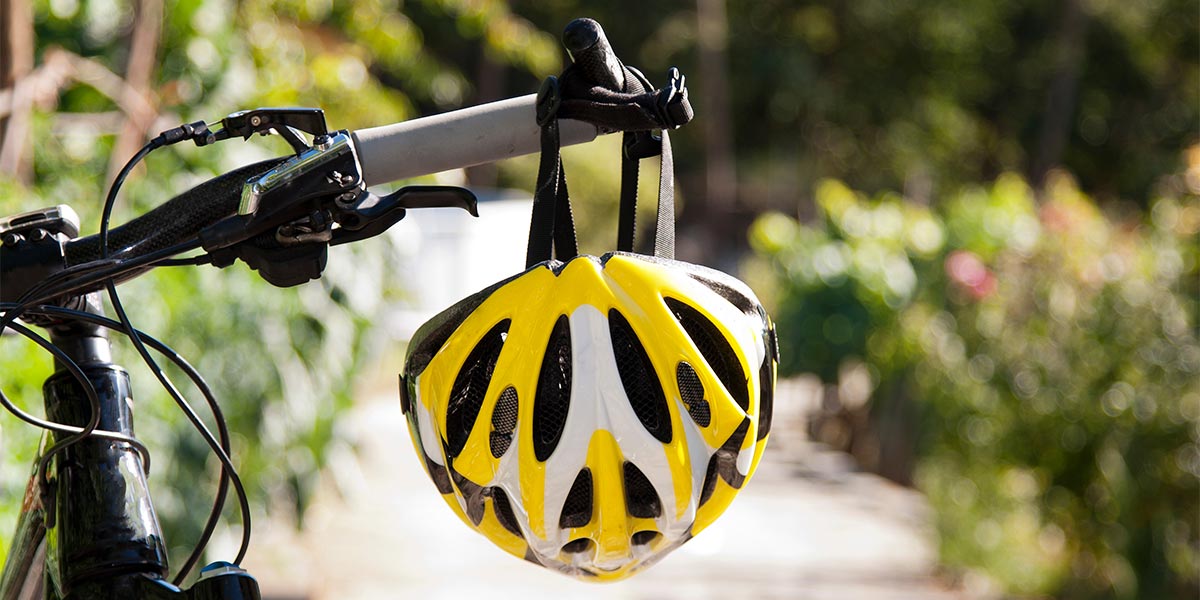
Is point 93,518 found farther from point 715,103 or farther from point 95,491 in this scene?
point 715,103

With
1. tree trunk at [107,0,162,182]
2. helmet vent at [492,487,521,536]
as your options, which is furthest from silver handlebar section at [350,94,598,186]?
tree trunk at [107,0,162,182]

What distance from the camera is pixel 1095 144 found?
34.5 m

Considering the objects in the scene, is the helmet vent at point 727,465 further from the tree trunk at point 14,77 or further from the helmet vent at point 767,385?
the tree trunk at point 14,77

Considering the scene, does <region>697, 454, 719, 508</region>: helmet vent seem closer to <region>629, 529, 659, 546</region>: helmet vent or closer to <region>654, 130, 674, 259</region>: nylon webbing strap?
<region>629, 529, 659, 546</region>: helmet vent

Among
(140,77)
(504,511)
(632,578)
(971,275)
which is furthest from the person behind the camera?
(971,275)

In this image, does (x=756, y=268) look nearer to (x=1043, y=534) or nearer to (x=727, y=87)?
(x=1043, y=534)

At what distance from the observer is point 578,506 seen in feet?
4.16

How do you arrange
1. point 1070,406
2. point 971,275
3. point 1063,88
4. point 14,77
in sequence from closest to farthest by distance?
1. point 14,77
2. point 1070,406
3. point 971,275
4. point 1063,88

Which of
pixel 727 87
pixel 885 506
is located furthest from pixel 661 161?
pixel 727 87

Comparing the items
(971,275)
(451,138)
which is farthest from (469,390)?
(971,275)

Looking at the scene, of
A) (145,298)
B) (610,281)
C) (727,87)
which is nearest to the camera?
(610,281)

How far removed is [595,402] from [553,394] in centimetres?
7

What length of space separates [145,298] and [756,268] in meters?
12.5

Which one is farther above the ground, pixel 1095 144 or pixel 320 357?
pixel 1095 144
